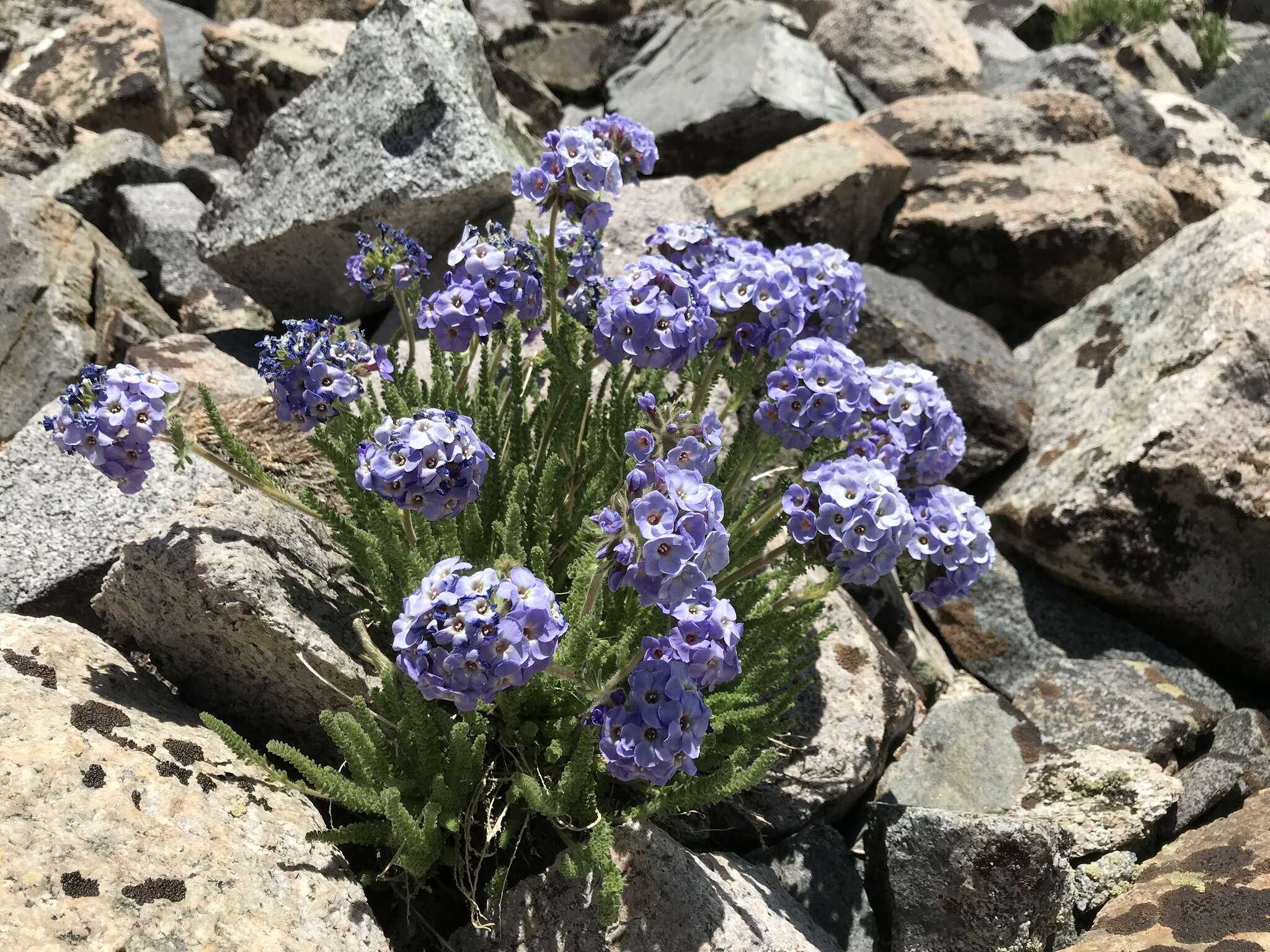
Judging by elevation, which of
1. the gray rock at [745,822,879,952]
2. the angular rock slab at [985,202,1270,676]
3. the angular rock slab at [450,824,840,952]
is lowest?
the gray rock at [745,822,879,952]

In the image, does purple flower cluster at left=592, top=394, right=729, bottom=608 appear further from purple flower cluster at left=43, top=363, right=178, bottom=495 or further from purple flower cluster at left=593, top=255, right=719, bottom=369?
purple flower cluster at left=43, top=363, right=178, bottom=495

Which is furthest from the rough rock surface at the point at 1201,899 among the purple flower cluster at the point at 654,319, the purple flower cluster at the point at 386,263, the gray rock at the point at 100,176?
the gray rock at the point at 100,176

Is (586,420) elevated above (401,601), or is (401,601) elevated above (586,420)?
(586,420)

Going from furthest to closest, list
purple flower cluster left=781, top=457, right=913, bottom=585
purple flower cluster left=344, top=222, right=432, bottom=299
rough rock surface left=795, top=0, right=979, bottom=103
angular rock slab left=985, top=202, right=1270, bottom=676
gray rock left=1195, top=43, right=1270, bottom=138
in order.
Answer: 1. rough rock surface left=795, top=0, right=979, bottom=103
2. gray rock left=1195, top=43, right=1270, bottom=138
3. angular rock slab left=985, top=202, right=1270, bottom=676
4. purple flower cluster left=344, top=222, right=432, bottom=299
5. purple flower cluster left=781, top=457, right=913, bottom=585

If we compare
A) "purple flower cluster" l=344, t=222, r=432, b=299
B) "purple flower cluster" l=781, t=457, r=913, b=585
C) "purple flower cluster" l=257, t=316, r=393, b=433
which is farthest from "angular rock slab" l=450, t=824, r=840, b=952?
"purple flower cluster" l=344, t=222, r=432, b=299

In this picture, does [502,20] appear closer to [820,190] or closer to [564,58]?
[564,58]

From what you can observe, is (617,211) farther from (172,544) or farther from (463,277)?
(172,544)

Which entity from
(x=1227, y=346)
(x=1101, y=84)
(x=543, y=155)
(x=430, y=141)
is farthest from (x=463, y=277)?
(x=1101, y=84)
